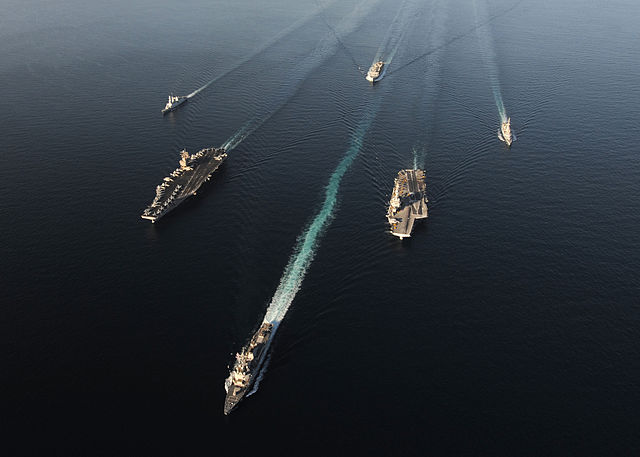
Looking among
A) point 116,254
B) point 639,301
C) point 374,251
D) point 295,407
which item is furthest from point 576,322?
point 116,254

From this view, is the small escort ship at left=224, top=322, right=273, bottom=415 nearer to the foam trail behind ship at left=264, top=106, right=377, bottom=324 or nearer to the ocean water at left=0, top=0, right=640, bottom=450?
the ocean water at left=0, top=0, right=640, bottom=450

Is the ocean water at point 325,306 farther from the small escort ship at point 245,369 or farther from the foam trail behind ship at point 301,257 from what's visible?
the small escort ship at point 245,369

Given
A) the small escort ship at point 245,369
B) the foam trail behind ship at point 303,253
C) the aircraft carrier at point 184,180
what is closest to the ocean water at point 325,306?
the foam trail behind ship at point 303,253

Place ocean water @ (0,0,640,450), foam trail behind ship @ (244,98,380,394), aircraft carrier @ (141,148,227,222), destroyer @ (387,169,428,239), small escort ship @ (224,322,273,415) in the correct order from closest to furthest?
ocean water @ (0,0,640,450) → small escort ship @ (224,322,273,415) → foam trail behind ship @ (244,98,380,394) → destroyer @ (387,169,428,239) → aircraft carrier @ (141,148,227,222)

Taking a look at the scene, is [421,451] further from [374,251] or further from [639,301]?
[639,301]

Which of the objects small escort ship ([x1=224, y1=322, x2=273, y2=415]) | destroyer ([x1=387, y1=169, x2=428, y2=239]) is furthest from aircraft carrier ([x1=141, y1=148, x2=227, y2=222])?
destroyer ([x1=387, y1=169, x2=428, y2=239])

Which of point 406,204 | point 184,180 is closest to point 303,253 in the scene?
point 406,204
